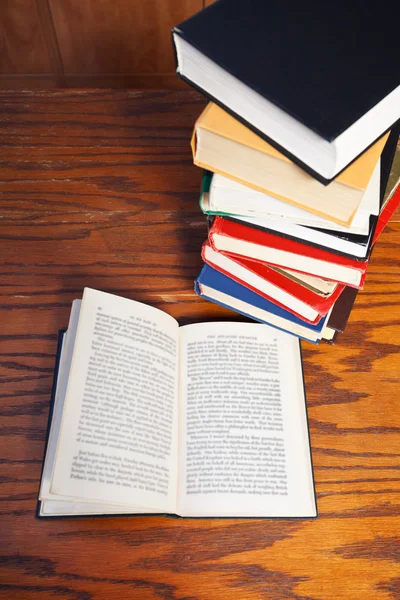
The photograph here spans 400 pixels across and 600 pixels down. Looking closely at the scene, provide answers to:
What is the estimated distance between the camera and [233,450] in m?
0.69

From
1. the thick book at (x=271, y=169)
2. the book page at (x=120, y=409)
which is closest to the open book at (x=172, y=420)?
the book page at (x=120, y=409)

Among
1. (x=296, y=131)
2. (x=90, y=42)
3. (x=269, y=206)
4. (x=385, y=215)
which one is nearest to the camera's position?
(x=296, y=131)

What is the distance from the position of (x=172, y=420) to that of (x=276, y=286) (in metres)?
0.21

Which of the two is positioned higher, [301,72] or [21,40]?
[301,72]

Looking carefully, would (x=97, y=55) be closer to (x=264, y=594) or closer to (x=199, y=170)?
(x=199, y=170)

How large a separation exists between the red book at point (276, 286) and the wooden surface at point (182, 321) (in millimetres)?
76

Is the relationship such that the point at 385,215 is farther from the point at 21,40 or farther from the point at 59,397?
the point at 21,40

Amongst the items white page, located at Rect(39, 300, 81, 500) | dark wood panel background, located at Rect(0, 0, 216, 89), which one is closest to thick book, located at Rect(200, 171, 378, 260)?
white page, located at Rect(39, 300, 81, 500)

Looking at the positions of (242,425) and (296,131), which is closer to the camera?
(296,131)

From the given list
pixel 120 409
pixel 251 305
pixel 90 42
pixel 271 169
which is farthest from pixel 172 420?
pixel 90 42

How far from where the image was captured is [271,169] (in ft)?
1.96

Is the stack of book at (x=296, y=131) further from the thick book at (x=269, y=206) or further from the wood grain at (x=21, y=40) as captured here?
the wood grain at (x=21, y=40)

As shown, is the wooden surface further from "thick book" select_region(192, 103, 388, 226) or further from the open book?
"thick book" select_region(192, 103, 388, 226)

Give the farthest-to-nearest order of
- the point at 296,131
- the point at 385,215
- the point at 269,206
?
the point at 385,215, the point at 269,206, the point at 296,131
